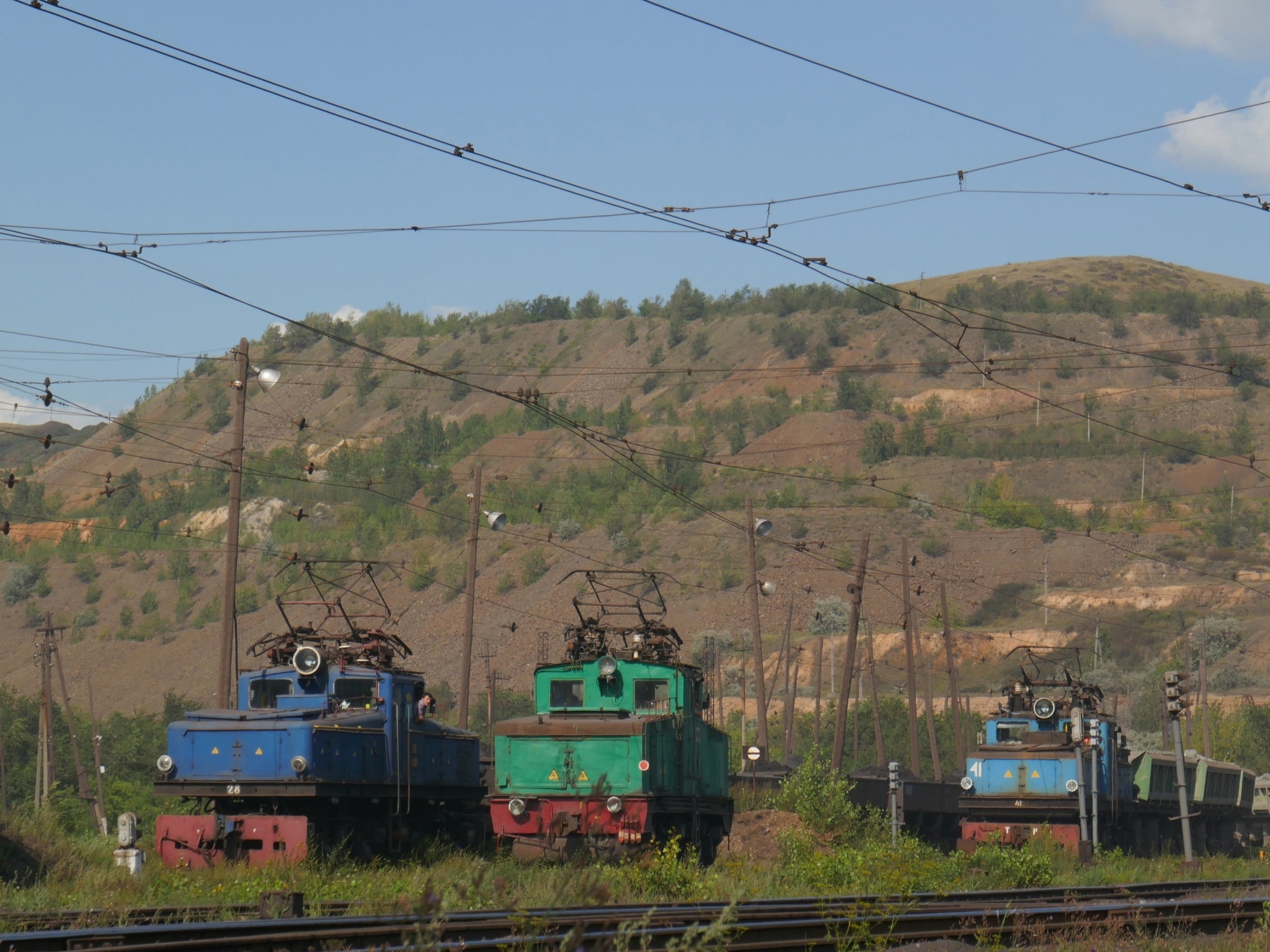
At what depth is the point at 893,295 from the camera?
549 feet

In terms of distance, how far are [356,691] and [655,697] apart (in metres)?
4.89

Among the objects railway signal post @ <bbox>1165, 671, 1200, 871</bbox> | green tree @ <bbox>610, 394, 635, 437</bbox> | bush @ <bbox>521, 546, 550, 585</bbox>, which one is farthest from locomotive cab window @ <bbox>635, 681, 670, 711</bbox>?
green tree @ <bbox>610, 394, 635, 437</bbox>

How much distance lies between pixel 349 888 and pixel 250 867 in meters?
3.00

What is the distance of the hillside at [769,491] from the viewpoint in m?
110

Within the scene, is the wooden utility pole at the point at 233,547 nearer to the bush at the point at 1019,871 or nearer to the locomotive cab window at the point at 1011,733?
the bush at the point at 1019,871

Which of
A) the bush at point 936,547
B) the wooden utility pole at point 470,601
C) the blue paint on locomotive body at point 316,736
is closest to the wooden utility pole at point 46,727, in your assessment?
the wooden utility pole at point 470,601

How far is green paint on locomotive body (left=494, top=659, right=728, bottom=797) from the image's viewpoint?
2203 centimetres

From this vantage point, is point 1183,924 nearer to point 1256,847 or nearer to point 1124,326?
point 1256,847

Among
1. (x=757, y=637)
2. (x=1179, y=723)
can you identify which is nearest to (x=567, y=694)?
(x=1179, y=723)

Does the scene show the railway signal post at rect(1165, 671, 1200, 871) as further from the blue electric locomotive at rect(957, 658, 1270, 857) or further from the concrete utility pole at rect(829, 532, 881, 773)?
the concrete utility pole at rect(829, 532, 881, 773)

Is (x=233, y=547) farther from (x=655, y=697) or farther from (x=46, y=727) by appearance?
(x=46, y=727)

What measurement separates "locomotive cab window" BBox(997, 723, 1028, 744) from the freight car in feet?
48.7

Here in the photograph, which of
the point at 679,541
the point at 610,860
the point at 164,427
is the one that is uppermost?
the point at 164,427

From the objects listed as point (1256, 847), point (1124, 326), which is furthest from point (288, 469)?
point (1256, 847)
